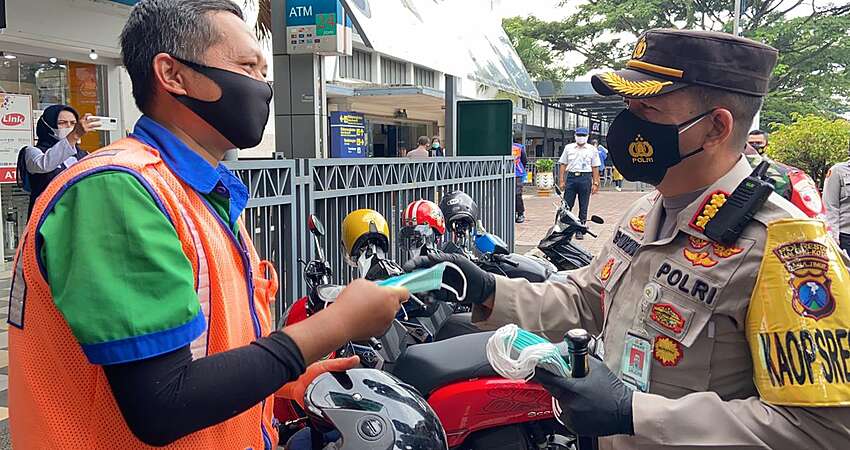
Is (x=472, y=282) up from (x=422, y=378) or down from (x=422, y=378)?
up

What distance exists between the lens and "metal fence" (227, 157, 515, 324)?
4273 mm

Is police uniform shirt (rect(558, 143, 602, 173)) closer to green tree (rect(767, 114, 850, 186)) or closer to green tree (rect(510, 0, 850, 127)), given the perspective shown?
green tree (rect(767, 114, 850, 186))

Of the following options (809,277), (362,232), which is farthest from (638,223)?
(362,232)

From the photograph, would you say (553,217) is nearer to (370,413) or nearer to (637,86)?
(370,413)

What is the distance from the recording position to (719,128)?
5.66 ft

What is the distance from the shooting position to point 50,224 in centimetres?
122

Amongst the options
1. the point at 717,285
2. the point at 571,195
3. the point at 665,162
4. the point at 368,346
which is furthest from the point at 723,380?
the point at 571,195

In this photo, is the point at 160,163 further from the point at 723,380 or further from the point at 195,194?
the point at 723,380

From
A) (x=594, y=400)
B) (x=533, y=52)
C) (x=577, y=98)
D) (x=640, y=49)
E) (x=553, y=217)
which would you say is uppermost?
(x=533, y=52)

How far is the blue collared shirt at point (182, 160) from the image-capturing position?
56.6 inches

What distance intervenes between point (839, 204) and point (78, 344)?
618 centimetres

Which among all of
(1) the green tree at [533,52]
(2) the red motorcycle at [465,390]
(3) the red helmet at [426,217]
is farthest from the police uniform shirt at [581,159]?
(1) the green tree at [533,52]

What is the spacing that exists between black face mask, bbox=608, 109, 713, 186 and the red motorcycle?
1.28 metres

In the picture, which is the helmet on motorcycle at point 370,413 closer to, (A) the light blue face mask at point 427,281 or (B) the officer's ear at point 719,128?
(A) the light blue face mask at point 427,281
